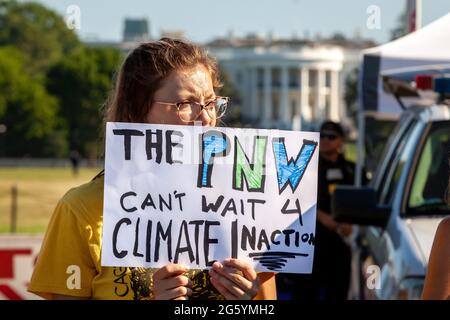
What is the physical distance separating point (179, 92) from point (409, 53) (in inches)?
141

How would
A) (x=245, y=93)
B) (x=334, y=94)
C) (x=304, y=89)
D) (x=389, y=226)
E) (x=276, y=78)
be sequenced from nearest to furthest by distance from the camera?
(x=389, y=226) < (x=334, y=94) < (x=304, y=89) < (x=276, y=78) < (x=245, y=93)

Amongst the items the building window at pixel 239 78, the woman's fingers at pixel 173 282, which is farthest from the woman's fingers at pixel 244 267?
the building window at pixel 239 78

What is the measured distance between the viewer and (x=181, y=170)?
277 cm

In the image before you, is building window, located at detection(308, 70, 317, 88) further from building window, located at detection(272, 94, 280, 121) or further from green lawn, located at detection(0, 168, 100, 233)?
green lawn, located at detection(0, 168, 100, 233)

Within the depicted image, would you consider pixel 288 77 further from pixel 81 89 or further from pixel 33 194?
pixel 33 194

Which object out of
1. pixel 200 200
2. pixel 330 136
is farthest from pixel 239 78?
pixel 200 200

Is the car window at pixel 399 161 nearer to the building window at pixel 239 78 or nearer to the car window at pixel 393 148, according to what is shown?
the car window at pixel 393 148

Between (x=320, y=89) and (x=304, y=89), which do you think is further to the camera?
(x=304, y=89)

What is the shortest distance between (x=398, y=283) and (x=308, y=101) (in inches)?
4675

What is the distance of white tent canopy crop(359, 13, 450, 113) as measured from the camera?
5.59 m

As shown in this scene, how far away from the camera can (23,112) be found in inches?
3718

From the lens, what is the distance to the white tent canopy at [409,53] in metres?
5.59

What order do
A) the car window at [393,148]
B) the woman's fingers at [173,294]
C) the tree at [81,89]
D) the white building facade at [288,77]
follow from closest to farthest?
the woman's fingers at [173,294] → the car window at [393,148] → the tree at [81,89] → the white building facade at [288,77]

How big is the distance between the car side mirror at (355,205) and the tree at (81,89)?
297ft
